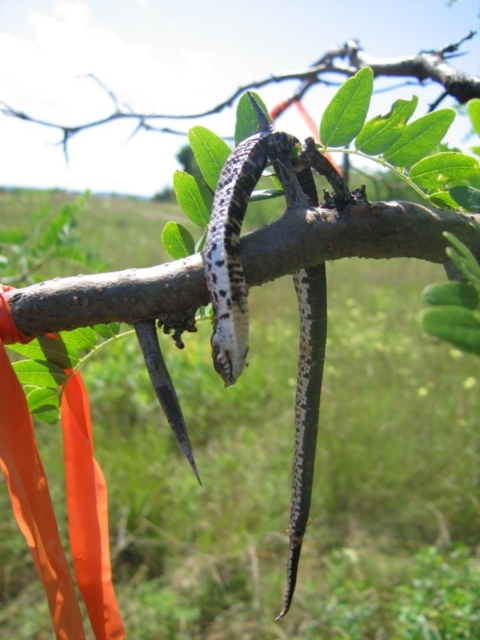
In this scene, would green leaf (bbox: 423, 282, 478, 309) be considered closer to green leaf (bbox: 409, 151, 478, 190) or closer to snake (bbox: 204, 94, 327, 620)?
snake (bbox: 204, 94, 327, 620)

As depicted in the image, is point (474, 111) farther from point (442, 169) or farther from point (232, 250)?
point (232, 250)

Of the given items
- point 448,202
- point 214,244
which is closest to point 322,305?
point 214,244

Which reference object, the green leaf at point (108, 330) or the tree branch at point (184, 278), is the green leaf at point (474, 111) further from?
the green leaf at point (108, 330)

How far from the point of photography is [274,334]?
648cm

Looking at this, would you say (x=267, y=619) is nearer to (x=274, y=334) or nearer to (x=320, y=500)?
(x=320, y=500)

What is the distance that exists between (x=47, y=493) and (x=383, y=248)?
77 cm

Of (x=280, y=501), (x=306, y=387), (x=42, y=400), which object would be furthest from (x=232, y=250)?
(x=280, y=501)

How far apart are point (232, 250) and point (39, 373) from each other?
1.98 ft

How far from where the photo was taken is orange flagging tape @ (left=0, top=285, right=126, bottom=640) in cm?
92

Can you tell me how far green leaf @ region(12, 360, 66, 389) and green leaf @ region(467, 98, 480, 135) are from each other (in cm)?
95

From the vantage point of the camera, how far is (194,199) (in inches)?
44.8

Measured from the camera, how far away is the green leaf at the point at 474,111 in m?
0.91

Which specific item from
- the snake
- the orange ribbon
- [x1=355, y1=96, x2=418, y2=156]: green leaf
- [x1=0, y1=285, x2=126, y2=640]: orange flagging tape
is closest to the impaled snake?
the snake

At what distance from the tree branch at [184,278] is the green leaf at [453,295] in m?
0.22
